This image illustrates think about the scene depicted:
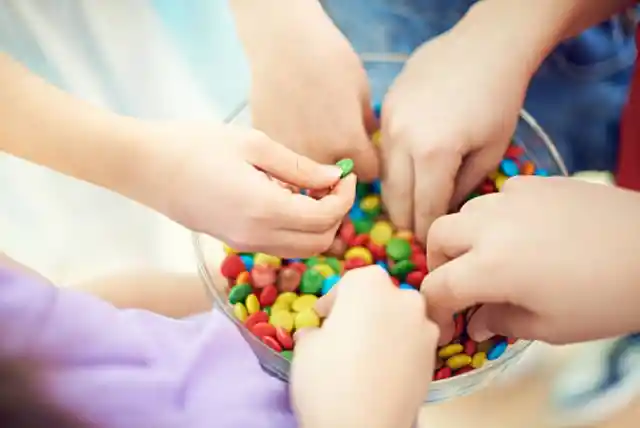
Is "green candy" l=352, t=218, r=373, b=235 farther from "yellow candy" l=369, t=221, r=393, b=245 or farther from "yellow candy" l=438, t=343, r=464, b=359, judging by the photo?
"yellow candy" l=438, t=343, r=464, b=359

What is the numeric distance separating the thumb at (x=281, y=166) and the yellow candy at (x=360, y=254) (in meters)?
0.07

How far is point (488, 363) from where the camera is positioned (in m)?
0.51

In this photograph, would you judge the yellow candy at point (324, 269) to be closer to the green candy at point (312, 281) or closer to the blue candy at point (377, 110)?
the green candy at point (312, 281)

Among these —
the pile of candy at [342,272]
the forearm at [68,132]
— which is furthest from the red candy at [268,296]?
the forearm at [68,132]

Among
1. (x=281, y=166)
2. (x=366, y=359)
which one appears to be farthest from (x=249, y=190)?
(x=366, y=359)

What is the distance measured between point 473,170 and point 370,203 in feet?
0.25

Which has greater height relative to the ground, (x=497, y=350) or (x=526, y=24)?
(x=526, y=24)

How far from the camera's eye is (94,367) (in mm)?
428

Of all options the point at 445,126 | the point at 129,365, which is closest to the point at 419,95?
the point at 445,126

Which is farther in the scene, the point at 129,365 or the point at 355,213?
the point at 355,213

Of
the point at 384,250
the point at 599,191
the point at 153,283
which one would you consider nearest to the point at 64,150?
the point at 153,283

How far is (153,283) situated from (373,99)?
0.74 ft

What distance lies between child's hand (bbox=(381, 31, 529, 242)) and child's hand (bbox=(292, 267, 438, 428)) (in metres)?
0.09

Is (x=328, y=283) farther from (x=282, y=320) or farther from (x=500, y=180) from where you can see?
(x=500, y=180)
